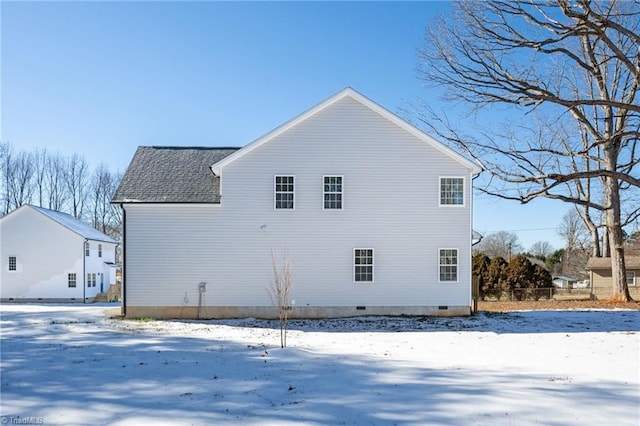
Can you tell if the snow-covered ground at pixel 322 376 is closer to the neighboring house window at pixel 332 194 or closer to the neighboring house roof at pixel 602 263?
the neighboring house window at pixel 332 194

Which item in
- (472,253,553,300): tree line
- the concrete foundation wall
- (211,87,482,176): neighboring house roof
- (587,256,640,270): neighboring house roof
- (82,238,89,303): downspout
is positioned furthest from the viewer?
(587,256,640,270): neighboring house roof

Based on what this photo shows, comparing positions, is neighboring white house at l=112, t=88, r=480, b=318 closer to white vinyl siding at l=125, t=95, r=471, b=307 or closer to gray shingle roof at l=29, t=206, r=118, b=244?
white vinyl siding at l=125, t=95, r=471, b=307

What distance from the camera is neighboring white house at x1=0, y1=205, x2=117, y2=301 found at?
31.9 metres

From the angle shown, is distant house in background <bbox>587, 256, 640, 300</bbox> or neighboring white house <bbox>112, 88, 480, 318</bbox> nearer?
neighboring white house <bbox>112, 88, 480, 318</bbox>

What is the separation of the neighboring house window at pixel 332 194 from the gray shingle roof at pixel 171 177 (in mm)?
3854

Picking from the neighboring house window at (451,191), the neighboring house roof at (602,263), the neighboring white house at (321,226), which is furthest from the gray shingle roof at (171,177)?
the neighboring house roof at (602,263)

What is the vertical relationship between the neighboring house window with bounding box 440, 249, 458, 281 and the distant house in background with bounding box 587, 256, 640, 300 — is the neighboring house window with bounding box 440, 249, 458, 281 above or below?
above

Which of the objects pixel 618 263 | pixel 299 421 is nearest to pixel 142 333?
pixel 299 421

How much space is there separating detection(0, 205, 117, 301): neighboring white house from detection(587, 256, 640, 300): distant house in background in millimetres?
36287

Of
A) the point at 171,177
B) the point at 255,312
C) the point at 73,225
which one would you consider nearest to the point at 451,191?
the point at 255,312

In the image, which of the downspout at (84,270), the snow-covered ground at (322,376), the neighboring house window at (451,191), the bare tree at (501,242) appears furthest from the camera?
the bare tree at (501,242)

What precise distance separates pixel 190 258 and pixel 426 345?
896 cm

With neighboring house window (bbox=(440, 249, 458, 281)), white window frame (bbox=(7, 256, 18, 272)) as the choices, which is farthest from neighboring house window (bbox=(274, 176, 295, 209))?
white window frame (bbox=(7, 256, 18, 272))

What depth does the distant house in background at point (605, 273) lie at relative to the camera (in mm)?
35453
